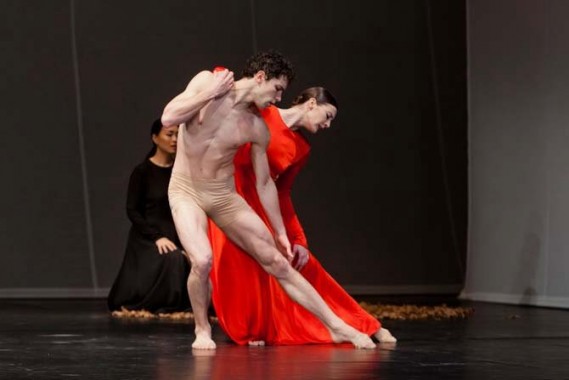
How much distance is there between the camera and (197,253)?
5.25 metres

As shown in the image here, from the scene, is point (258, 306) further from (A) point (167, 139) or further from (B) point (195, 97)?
(A) point (167, 139)

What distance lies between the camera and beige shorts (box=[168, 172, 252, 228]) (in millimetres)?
5391

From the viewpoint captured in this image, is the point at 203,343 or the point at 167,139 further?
the point at 167,139

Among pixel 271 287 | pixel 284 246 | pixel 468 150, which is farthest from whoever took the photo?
pixel 468 150

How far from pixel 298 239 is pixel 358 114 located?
4846 mm

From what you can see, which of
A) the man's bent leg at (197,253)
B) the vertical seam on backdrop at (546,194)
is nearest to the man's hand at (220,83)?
the man's bent leg at (197,253)

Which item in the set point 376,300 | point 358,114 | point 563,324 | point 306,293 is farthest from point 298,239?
point 358,114

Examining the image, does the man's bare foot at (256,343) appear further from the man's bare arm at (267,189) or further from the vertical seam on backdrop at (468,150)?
the vertical seam on backdrop at (468,150)

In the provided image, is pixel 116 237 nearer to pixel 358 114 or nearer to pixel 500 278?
pixel 358 114

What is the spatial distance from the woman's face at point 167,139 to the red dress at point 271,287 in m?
2.15

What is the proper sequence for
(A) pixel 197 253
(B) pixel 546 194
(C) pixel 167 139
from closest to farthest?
(A) pixel 197 253 → (C) pixel 167 139 → (B) pixel 546 194

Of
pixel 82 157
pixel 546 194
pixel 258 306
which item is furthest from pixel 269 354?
pixel 82 157

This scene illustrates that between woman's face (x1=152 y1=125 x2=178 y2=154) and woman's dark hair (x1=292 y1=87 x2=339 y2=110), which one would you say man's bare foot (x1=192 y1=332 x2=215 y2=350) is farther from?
woman's face (x1=152 y1=125 x2=178 y2=154)

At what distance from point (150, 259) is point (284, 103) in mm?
2653
